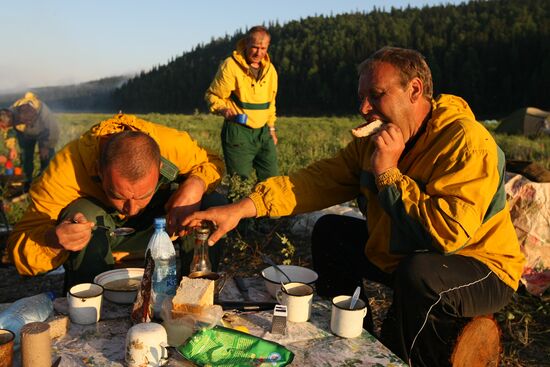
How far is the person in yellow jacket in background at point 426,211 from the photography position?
2428 millimetres

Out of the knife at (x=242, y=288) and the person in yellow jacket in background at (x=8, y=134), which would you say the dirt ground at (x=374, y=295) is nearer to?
the knife at (x=242, y=288)

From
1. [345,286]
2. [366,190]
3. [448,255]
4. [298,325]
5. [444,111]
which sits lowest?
[345,286]

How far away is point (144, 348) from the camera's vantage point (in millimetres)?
1911

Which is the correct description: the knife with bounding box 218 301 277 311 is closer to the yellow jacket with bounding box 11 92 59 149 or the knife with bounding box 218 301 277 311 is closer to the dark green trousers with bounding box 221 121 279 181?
the dark green trousers with bounding box 221 121 279 181

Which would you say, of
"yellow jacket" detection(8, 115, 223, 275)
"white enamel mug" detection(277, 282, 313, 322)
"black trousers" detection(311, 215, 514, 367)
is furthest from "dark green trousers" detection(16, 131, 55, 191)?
"black trousers" detection(311, 215, 514, 367)

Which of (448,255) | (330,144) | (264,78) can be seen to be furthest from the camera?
(330,144)

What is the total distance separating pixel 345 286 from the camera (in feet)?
10.7

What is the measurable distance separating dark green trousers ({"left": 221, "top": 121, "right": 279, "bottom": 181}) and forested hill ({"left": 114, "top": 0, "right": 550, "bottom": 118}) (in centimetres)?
3195

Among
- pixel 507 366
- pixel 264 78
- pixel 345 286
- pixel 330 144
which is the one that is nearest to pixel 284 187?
pixel 345 286

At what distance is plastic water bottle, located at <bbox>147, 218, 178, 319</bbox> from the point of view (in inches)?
93.8

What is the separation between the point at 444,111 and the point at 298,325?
4.44 ft

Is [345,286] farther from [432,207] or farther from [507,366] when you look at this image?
[507,366]

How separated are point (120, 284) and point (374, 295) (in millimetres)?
2383

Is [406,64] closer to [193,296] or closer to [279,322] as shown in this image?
[279,322]
